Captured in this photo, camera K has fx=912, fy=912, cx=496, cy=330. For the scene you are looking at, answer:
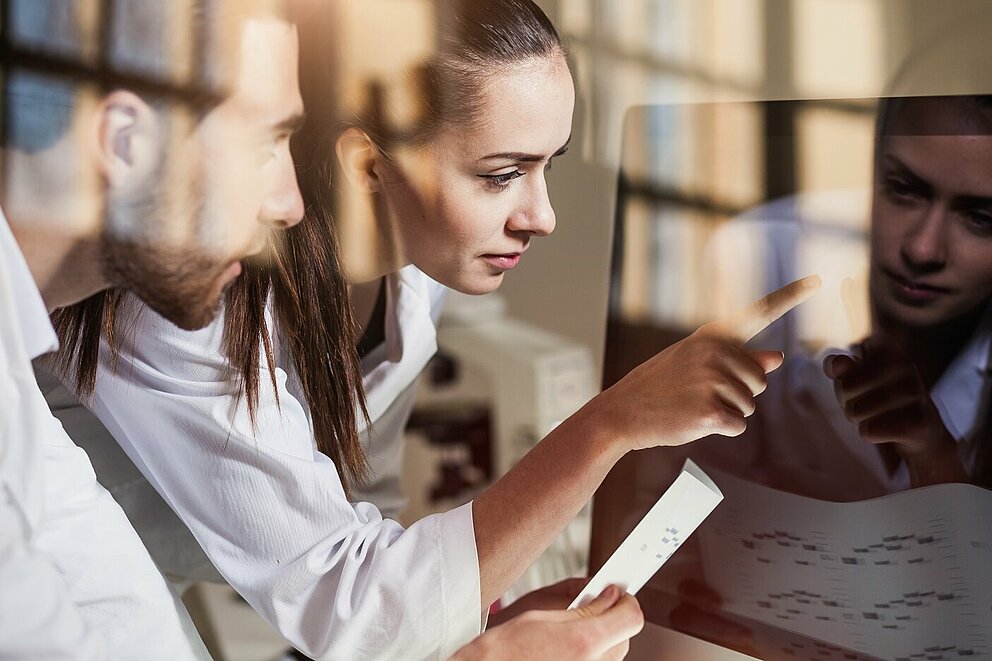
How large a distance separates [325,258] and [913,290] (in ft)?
1.60

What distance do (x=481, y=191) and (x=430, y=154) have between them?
0.05m

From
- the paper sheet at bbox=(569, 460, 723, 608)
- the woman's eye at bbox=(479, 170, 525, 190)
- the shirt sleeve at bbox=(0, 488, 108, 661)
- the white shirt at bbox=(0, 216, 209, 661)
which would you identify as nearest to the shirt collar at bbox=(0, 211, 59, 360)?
the white shirt at bbox=(0, 216, 209, 661)

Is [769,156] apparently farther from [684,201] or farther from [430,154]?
[430,154]

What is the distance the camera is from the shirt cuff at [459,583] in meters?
0.76

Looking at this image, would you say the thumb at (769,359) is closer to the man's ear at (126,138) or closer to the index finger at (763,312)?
the index finger at (763,312)

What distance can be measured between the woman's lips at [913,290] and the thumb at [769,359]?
0.10m

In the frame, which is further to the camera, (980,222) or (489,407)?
(489,407)

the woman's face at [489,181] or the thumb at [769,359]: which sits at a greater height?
the woman's face at [489,181]

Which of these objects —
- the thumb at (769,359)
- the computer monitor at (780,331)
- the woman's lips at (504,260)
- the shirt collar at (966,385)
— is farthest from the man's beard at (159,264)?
the shirt collar at (966,385)

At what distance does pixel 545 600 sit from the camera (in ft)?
2.68

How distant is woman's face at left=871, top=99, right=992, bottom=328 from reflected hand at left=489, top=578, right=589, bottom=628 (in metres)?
0.35

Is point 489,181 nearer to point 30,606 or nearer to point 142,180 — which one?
point 142,180

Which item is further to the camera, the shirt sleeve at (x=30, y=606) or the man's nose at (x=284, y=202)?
the man's nose at (x=284, y=202)

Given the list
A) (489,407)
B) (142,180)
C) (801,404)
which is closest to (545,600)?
(489,407)
